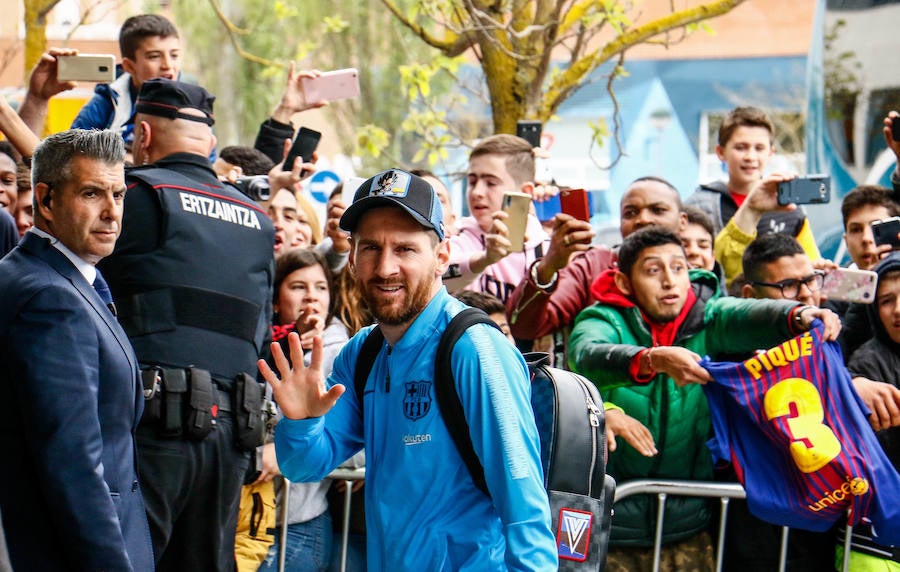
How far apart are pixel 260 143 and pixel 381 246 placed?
3236 millimetres

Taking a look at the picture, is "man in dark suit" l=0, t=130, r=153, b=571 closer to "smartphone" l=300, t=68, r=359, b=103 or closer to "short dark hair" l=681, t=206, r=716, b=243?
"smartphone" l=300, t=68, r=359, b=103

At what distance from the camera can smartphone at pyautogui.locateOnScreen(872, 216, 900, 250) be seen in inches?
247

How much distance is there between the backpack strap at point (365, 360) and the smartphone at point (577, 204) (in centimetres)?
188

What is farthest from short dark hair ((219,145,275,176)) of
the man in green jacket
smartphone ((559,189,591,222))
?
the man in green jacket

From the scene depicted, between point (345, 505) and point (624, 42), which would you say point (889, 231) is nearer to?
point (345, 505)

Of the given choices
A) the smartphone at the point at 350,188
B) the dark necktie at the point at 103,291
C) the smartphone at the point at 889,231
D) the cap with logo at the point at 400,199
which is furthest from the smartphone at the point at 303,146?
the smartphone at the point at 889,231

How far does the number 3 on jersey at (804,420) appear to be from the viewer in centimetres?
539

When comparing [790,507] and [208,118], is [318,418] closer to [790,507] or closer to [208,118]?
[208,118]

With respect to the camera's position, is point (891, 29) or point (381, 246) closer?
point (381, 246)

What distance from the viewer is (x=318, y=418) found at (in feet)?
11.9

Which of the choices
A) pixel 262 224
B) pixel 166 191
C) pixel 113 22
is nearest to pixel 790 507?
pixel 262 224

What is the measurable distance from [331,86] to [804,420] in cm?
278

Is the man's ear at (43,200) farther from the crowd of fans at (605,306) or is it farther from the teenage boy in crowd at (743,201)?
the teenage boy in crowd at (743,201)

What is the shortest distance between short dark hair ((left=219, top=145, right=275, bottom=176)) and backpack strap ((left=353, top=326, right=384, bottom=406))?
9.93 feet
